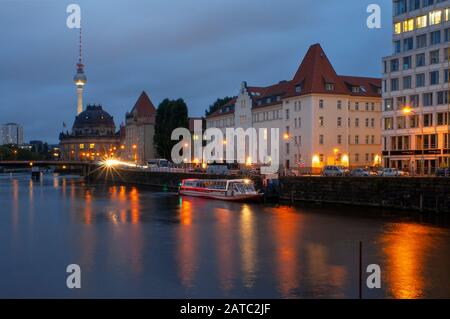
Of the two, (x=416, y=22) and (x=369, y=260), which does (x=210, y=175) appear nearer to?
(x=416, y=22)

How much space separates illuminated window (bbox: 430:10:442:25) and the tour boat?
3500cm

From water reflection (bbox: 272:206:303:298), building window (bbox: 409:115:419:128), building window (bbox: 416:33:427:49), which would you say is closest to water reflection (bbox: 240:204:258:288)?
water reflection (bbox: 272:206:303:298)

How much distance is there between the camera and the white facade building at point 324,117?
107 m

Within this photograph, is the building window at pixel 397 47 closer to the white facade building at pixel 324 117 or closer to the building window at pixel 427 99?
the building window at pixel 427 99

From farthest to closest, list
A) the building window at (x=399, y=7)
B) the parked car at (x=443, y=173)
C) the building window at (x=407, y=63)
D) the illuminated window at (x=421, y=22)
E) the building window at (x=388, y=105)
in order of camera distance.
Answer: the building window at (x=388, y=105)
the building window at (x=399, y=7)
the building window at (x=407, y=63)
the illuminated window at (x=421, y=22)
the parked car at (x=443, y=173)

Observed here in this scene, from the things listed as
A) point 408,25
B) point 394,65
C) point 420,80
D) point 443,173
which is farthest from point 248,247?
point 408,25

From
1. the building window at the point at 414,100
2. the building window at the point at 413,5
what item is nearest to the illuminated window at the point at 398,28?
the building window at the point at 413,5

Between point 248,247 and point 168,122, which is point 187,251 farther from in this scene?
point 168,122

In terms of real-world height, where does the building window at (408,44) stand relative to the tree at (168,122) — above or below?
above

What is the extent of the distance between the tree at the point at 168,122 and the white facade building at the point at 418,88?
5753 cm

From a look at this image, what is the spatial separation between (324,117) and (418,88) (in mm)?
20668

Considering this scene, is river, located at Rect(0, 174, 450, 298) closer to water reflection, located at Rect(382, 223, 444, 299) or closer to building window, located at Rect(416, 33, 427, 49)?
water reflection, located at Rect(382, 223, 444, 299)

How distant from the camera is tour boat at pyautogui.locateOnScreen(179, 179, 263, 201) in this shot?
260 feet

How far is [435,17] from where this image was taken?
87250mm
